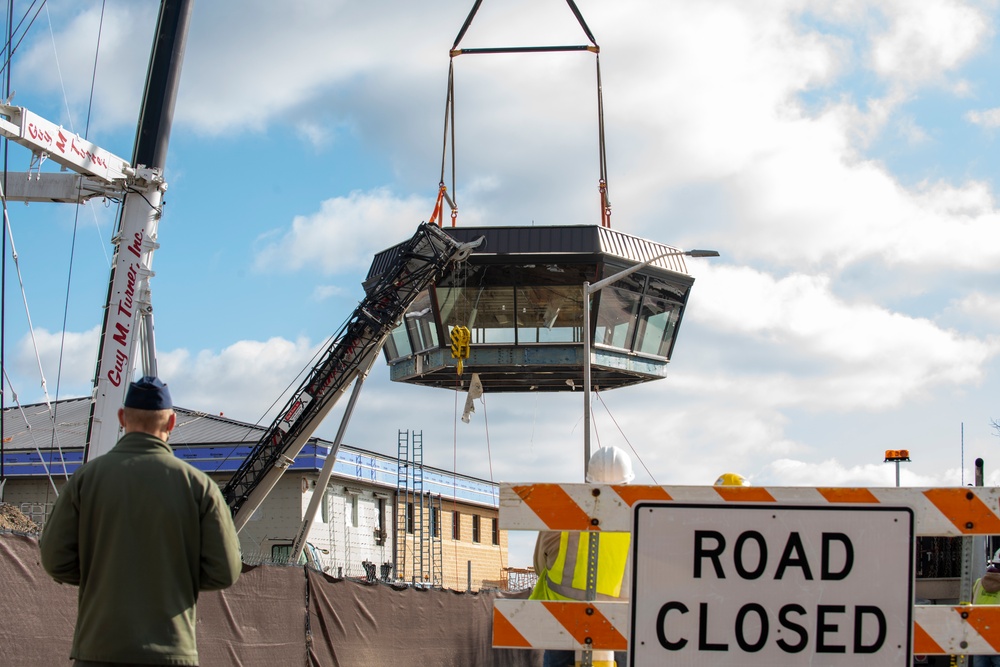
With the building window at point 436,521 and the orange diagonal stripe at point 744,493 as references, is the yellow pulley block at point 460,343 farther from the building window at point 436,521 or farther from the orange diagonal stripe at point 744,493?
the orange diagonal stripe at point 744,493

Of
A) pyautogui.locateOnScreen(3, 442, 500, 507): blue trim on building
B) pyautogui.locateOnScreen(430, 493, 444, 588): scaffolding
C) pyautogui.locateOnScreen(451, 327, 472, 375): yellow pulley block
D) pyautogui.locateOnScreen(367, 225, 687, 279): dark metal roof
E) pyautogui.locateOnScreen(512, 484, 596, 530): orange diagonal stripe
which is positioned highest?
pyautogui.locateOnScreen(367, 225, 687, 279): dark metal roof

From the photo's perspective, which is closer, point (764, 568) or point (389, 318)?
point (764, 568)

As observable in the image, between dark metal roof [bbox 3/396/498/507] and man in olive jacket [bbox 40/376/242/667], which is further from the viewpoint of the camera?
dark metal roof [bbox 3/396/498/507]

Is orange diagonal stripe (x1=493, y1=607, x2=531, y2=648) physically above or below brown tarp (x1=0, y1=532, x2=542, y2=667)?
above

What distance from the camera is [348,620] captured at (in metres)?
15.4

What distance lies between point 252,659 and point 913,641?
9.17 metres

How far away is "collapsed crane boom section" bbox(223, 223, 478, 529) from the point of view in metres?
30.8

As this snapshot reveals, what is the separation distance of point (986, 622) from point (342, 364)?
25.9 m

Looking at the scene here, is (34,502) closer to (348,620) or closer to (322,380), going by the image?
(322,380)

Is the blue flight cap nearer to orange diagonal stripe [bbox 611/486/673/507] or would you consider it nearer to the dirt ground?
orange diagonal stripe [bbox 611/486/673/507]

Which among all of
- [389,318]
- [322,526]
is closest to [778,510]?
[389,318]

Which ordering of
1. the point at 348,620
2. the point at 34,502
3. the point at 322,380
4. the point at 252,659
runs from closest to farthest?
the point at 252,659 < the point at 348,620 < the point at 322,380 < the point at 34,502

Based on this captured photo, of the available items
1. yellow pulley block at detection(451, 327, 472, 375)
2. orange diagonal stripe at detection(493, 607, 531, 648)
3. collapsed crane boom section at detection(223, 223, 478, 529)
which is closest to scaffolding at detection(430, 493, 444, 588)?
yellow pulley block at detection(451, 327, 472, 375)

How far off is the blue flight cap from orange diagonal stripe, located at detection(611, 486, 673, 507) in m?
2.04
